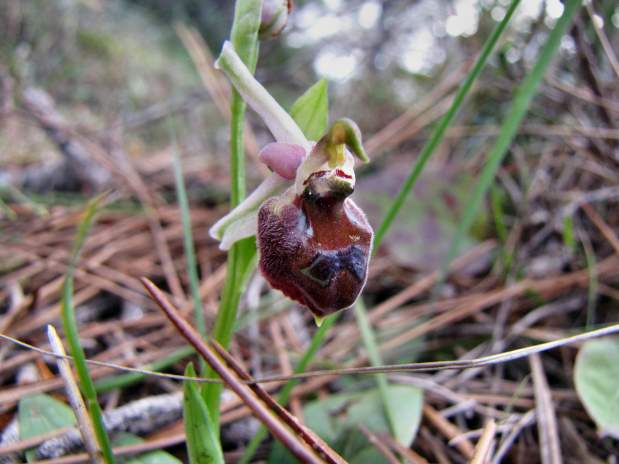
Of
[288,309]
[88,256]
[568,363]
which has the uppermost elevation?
[88,256]

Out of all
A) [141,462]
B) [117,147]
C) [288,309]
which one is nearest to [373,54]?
[117,147]

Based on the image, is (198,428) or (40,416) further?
(40,416)

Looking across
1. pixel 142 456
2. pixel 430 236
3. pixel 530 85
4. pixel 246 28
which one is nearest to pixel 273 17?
pixel 246 28

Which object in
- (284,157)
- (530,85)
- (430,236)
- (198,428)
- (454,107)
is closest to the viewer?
(198,428)

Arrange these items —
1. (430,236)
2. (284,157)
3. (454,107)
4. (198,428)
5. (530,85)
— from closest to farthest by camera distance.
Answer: (198,428), (284,157), (454,107), (530,85), (430,236)

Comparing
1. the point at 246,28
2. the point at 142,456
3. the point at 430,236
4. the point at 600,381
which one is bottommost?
the point at 600,381

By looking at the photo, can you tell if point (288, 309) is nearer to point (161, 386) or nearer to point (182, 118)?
point (161, 386)

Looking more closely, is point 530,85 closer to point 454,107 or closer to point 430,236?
point 454,107

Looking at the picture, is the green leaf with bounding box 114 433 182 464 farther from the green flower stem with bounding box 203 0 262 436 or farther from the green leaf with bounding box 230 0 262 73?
the green leaf with bounding box 230 0 262 73
